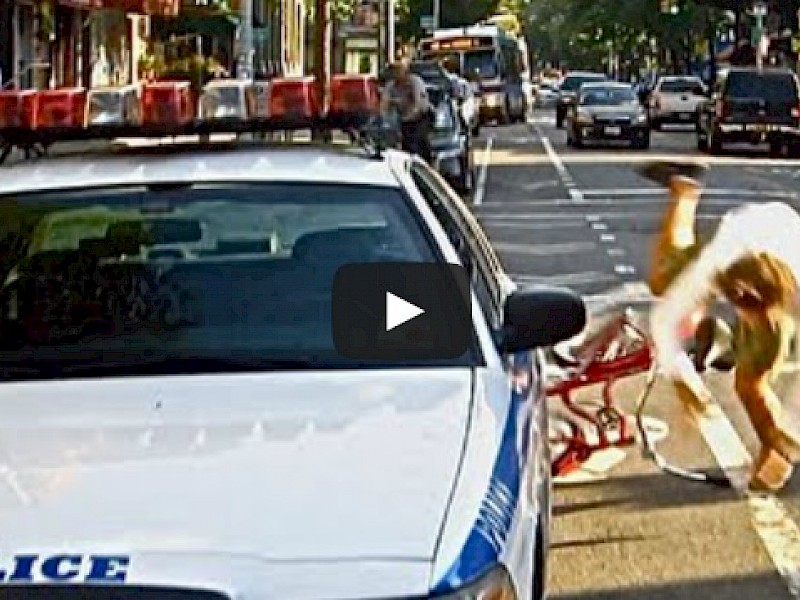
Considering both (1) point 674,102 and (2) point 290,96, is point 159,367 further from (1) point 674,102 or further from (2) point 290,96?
(1) point 674,102

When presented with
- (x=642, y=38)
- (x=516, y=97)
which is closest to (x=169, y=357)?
(x=516, y=97)

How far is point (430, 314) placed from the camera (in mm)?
5719

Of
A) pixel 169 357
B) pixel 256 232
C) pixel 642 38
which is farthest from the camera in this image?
pixel 642 38

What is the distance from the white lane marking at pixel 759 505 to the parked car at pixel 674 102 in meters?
47.4

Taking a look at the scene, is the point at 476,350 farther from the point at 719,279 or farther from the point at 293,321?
the point at 719,279

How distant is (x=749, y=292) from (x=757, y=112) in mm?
33798

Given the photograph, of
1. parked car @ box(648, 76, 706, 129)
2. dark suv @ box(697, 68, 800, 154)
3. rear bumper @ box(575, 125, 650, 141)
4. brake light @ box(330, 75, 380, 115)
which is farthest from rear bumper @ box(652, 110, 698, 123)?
brake light @ box(330, 75, 380, 115)

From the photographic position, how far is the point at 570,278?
18219mm

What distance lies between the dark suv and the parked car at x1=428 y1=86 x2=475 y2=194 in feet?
44.8

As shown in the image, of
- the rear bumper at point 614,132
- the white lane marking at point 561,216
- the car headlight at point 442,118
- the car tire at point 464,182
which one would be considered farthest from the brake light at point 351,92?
the rear bumper at point 614,132

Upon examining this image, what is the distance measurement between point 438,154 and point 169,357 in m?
21.9

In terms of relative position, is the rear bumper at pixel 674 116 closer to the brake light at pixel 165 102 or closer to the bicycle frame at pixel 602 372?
the brake light at pixel 165 102

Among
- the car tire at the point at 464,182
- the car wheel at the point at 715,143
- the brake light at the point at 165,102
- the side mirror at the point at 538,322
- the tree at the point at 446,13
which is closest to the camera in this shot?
the side mirror at the point at 538,322
